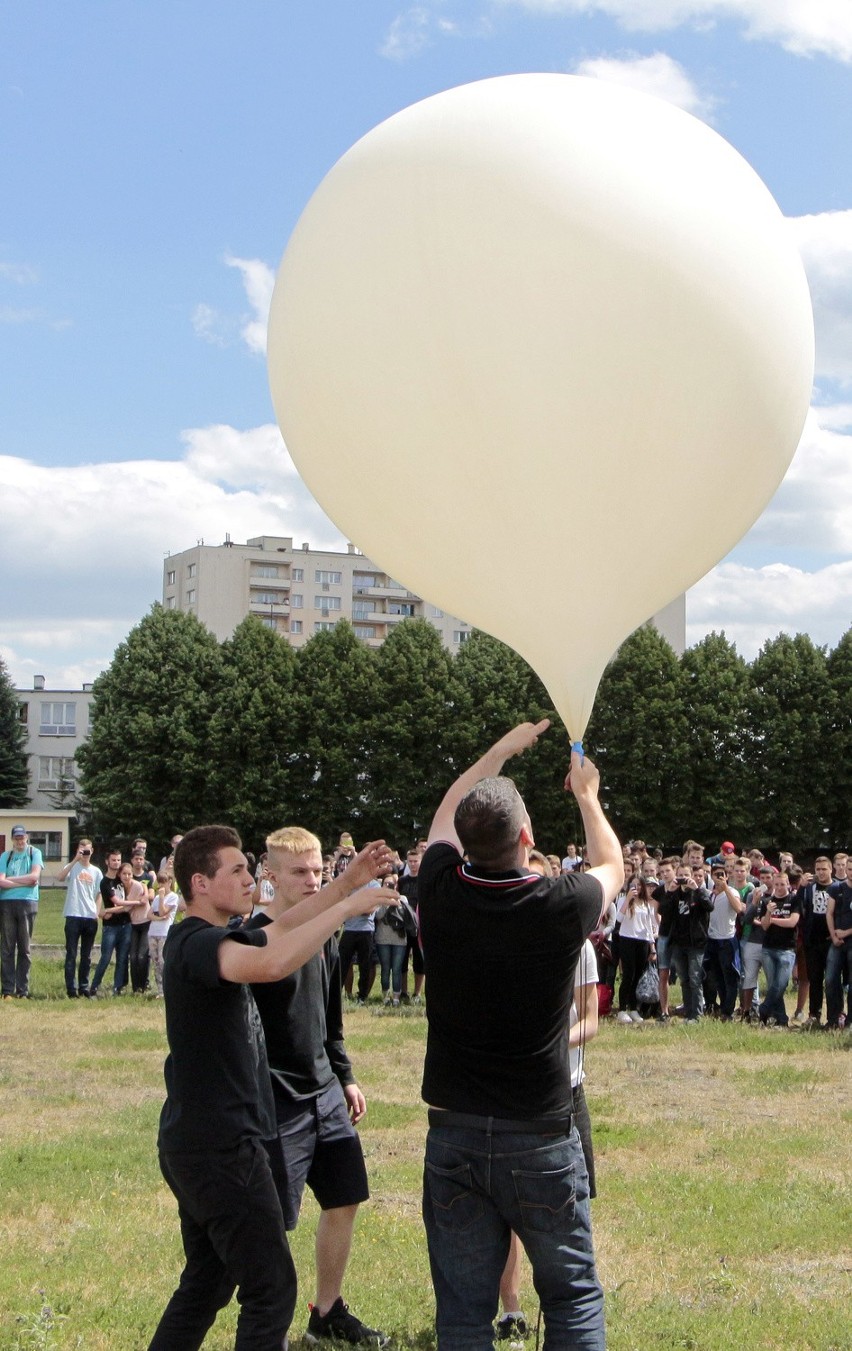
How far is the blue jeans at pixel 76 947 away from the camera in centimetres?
1549

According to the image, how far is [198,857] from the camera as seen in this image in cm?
393

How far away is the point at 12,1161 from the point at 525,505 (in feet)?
18.7

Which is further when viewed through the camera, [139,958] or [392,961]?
[139,958]

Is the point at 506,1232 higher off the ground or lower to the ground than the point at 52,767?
lower

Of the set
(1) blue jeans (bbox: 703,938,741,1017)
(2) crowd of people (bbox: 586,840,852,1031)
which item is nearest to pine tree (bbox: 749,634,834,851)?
(2) crowd of people (bbox: 586,840,852,1031)

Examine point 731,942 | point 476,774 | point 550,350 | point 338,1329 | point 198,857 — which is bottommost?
point 338,1329

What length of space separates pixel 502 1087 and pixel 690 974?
11.8 meters

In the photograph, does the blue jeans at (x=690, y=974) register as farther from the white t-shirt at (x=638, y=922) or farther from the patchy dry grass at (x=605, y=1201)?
the patchy dry grass at (x=605, y=1201)

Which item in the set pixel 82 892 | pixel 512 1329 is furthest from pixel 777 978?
pixel 512 1329

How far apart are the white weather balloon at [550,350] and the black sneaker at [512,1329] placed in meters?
2.43

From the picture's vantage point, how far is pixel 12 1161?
7.76 meters

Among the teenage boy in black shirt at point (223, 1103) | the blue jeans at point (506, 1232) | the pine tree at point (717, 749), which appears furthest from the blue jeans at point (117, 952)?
the pine tree at point (717, 749)

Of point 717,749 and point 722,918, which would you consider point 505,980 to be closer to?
point 722,918

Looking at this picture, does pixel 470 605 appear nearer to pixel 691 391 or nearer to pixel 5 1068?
pixel 691 391
